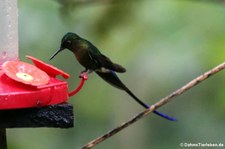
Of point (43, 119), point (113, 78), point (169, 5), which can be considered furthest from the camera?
point (169, 5)

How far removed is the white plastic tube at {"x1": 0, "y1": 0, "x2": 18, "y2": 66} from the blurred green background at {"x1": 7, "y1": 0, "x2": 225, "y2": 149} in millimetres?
1082

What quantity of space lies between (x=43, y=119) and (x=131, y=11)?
1.65 meters

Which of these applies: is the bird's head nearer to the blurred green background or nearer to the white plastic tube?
the white plastic tube

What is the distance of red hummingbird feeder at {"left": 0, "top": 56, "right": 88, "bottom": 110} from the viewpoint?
1.22m

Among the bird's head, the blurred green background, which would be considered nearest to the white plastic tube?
the bird's head

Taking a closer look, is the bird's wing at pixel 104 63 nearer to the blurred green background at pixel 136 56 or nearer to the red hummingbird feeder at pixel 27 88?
the red hummingbird feeder at pixel 27 88

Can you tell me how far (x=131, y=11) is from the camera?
2846 mm

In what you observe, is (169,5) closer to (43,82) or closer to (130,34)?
(130,34)

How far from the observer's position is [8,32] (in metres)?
1.57

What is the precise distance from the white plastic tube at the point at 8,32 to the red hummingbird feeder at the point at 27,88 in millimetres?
191

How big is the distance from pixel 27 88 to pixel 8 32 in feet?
1.18

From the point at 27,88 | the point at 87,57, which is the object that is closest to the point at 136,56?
the point at 87,57

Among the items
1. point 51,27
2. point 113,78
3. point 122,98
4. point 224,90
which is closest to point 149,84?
point 122,98

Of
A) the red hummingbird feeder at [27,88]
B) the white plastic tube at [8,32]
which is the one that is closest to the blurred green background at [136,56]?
the white plastic tube at [8,32]
